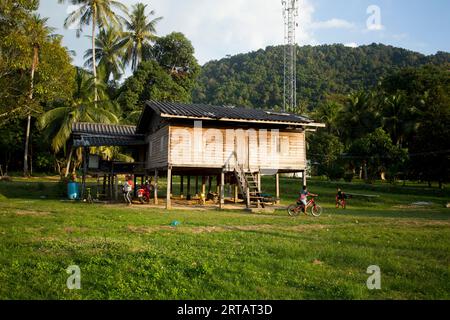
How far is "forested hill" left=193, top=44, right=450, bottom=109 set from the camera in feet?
262

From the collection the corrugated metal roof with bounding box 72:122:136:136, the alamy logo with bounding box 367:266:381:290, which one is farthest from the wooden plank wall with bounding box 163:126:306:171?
the alamy logo with bounding box 367:266:381:290

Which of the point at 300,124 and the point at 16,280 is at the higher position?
the point at 300,124

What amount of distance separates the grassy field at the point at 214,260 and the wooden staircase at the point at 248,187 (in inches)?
276

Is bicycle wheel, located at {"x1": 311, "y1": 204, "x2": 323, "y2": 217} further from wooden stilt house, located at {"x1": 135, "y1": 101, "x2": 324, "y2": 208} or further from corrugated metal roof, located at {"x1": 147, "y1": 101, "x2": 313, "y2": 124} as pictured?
corrugated metal roof, located at {"x1": 147, "y1": 101, "x2": 313, "y2": 124}

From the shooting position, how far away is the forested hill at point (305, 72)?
7981cm

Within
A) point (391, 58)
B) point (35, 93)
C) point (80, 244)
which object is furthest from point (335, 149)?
point (391, 58)

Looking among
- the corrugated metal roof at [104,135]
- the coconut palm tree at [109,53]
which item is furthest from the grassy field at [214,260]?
the coconut palm tree at [109,53]

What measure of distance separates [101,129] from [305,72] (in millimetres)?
70307

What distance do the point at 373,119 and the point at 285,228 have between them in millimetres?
43262

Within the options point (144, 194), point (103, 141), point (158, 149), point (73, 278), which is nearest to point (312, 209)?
point (158, 149)

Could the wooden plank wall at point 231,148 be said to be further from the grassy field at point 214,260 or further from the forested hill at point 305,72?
the forested hill at point 305,72

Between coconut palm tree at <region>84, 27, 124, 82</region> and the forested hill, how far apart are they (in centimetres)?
2750

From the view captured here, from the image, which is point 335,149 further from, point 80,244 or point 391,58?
point 391,58
